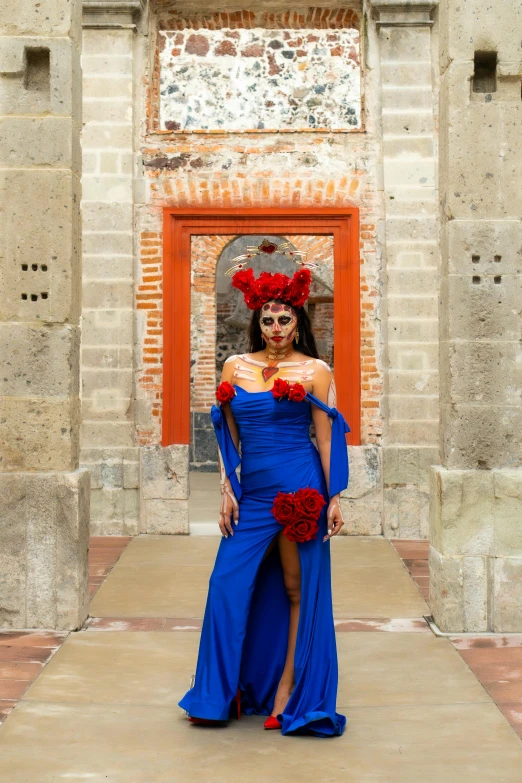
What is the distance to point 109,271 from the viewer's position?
29.3 feet

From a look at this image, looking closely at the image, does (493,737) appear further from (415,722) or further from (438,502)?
(438,502)

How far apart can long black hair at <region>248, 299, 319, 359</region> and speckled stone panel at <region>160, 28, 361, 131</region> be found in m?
5.07

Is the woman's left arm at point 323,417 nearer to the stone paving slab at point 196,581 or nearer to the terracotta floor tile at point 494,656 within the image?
the terracotta floor tile at point 494,656

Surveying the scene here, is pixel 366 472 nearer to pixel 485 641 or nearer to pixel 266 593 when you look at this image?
pixel 485 641

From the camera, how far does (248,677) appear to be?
14.1ft

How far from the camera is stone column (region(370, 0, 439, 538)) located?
8875 mm

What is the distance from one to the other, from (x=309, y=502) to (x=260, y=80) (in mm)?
6074

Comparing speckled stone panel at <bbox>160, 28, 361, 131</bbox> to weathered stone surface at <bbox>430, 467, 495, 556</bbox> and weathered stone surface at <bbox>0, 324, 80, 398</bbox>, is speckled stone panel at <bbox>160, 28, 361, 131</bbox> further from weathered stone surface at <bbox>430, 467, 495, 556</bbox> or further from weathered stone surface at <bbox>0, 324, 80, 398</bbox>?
weathered stone surface at <bbox>430, 467, 495, 556</bbox>

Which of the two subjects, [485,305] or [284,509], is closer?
[284,509]

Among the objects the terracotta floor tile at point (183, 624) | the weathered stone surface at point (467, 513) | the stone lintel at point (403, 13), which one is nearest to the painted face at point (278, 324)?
the weathered stone surface at point (467, 513)

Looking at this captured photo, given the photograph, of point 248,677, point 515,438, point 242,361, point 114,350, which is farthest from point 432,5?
point 248,677

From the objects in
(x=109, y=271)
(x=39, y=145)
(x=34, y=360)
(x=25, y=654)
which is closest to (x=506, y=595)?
(x=25, y=654)

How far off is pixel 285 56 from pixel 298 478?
6.07m

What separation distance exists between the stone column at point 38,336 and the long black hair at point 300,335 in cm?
160
